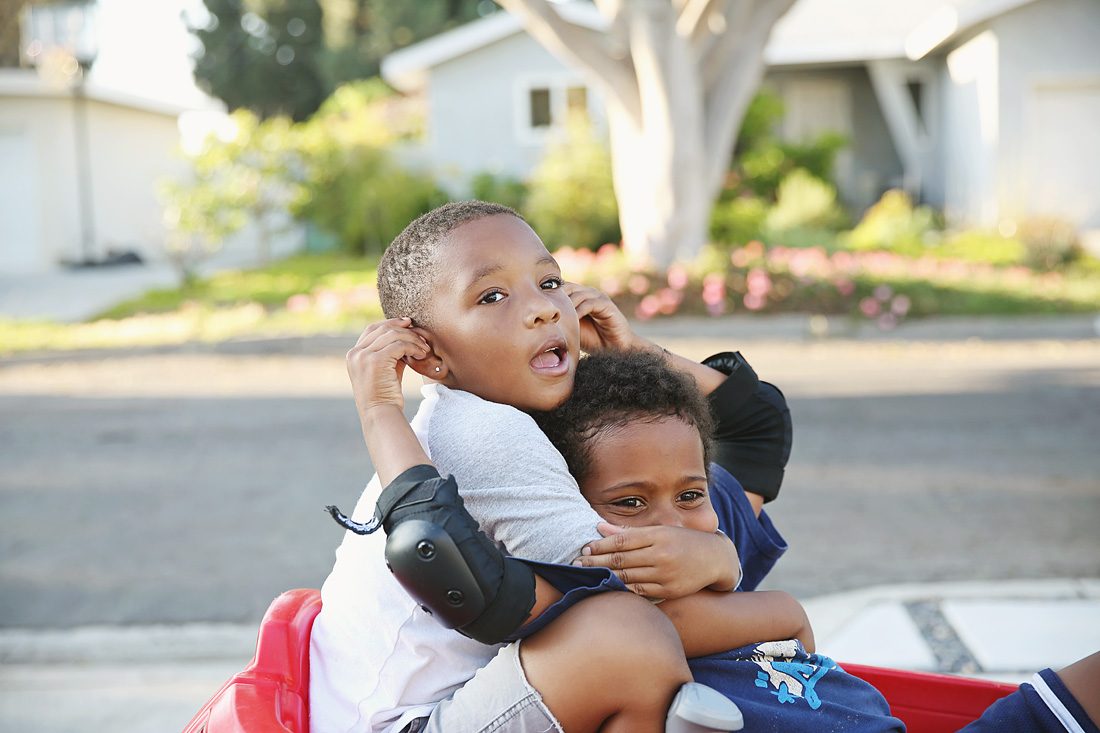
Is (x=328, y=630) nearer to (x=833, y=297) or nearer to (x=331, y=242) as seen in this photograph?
(x=833, y=297)

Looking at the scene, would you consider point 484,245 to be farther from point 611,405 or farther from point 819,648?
point 819,648

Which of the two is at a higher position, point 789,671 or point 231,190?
point 231,190

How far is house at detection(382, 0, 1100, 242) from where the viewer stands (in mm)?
19344

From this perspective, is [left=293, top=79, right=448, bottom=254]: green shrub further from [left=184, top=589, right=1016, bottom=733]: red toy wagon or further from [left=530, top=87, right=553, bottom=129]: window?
[left=184, top=589, right=1016, bottom=733]: red toy wagon

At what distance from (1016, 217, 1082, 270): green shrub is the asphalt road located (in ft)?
15.3

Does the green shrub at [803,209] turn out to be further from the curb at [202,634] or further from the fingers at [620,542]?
the fingers at [620,542]

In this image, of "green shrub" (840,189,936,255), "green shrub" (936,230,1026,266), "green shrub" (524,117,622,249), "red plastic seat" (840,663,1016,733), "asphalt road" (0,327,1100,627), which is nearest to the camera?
"red plastic seat" (840,663,1016,733)

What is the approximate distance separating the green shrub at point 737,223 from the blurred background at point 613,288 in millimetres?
75

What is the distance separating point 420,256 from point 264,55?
1680 inches

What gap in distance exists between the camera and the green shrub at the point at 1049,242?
14.9 meters

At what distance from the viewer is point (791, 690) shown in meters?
1.86

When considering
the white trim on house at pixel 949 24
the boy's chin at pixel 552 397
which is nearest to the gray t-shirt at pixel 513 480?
the boy's chin at pixel 552 397

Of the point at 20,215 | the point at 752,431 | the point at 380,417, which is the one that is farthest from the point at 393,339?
the point at 20,215

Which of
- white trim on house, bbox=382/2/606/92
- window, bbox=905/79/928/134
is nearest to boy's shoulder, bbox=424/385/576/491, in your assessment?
white trim on house, bbox=382/2/606/92
